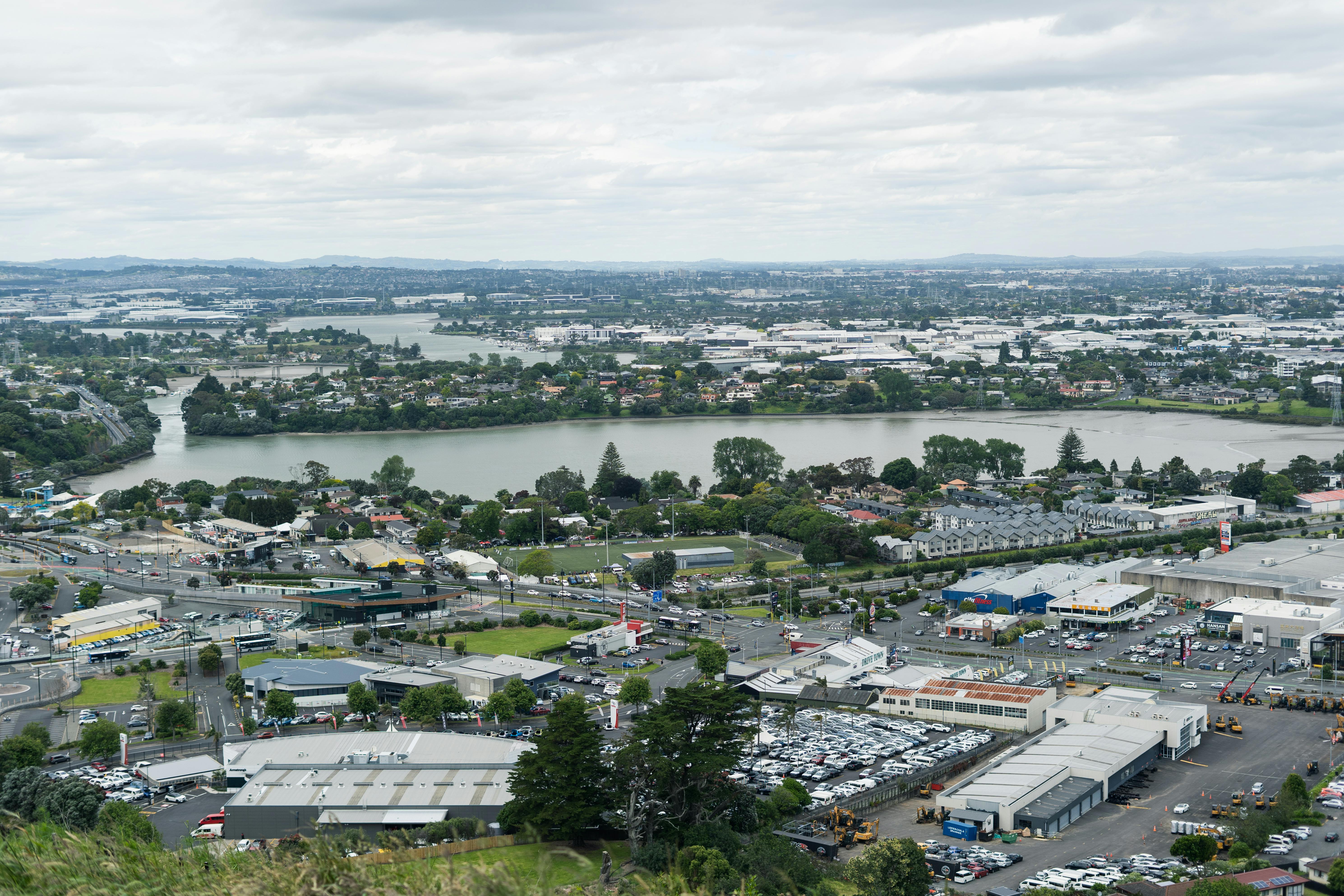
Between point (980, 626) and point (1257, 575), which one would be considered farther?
point (1257, 575)

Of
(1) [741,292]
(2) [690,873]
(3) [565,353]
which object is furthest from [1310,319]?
(2) [690,873]

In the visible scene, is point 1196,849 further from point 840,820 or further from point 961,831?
point 840,820

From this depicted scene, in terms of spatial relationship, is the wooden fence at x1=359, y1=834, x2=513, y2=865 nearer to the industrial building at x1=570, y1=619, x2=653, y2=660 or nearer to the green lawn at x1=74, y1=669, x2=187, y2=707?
the industrial building at x1=570, y1=619, x2=653, y2=660

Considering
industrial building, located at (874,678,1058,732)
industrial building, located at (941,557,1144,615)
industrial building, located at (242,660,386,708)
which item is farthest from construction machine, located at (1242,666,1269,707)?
industrial building, located at (242,660,386,708)

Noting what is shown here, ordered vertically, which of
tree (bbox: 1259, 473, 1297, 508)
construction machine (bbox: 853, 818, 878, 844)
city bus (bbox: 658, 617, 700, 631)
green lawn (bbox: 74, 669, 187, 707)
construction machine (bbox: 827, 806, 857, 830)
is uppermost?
tree (bbox: 1259, 473, 1297, 508)

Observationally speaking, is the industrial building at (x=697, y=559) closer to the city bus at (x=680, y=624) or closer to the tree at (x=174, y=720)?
the city bus at (x=680, y=624)

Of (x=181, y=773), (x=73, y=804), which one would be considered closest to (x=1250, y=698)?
(x=181, y=773)

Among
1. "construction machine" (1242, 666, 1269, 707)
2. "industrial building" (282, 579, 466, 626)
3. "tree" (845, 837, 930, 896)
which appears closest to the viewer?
"tree" (845, 837, 930, 896)
